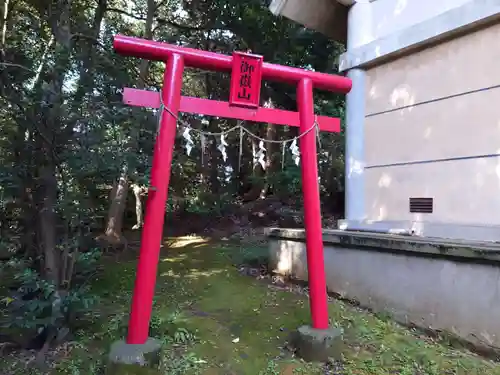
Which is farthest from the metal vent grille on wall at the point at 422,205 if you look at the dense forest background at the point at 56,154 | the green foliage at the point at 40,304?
the green foliage at the point at 40,304

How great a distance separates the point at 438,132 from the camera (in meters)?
5.12

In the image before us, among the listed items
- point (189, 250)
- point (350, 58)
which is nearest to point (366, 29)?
point (350, 58)

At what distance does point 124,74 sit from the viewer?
16.4 feet

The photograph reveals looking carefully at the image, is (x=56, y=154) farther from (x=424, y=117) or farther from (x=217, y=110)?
(x=424, y=117)

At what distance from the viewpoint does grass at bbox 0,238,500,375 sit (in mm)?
3580

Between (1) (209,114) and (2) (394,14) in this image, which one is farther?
(2) (394,14)

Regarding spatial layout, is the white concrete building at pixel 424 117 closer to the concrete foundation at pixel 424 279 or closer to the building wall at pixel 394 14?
the building wall at pixel 394 14

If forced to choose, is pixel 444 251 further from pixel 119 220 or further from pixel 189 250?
pixel 119 220

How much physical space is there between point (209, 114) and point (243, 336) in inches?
92.6

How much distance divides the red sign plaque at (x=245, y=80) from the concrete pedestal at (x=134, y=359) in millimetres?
2368

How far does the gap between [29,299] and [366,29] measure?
5.85 m

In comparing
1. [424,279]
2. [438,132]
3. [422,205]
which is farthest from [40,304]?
[438,132]

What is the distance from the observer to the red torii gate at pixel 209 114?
11.4 ft

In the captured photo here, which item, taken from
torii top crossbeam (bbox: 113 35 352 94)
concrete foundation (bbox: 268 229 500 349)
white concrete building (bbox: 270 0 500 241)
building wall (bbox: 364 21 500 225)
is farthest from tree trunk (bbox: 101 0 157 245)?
torii top crossbeam (bbox: 113 35 352 94)
